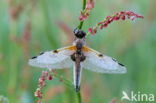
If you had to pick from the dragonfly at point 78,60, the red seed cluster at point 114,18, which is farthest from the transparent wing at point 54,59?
the red seed cluster at point 114,18

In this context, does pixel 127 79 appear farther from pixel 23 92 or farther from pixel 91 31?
pixel 91 31

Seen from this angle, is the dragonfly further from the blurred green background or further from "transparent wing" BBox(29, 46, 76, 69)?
the blurred green background

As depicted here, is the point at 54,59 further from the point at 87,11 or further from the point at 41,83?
the point at 87,11

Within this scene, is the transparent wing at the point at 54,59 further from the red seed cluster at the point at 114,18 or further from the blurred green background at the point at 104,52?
the blurred green background at the point at 104,52

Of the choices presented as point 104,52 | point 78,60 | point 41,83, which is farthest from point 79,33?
point 104,52

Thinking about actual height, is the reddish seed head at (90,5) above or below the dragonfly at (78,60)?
above

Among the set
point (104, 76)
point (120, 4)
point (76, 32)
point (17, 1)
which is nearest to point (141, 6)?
point (120, 4)

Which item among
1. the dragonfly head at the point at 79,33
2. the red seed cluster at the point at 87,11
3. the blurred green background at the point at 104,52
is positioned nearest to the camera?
the red seed cluster at the point at 87,11

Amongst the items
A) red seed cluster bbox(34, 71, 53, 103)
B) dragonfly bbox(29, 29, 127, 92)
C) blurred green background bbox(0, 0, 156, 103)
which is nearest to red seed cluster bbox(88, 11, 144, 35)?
dragonfly bbox(29, 29, 127, 92)
